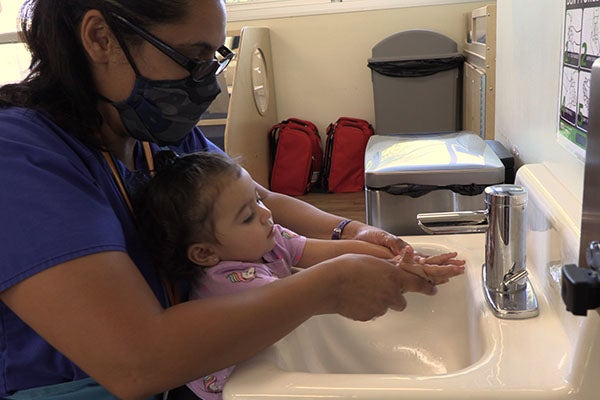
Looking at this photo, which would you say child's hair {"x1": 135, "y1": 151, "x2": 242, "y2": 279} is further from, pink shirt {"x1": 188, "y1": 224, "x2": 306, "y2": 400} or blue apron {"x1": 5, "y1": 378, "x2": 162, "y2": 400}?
blue apron {"x1": 5, "y1": 378, "x2": 162, "y2": 400}

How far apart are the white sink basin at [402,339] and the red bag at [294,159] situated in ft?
8.87

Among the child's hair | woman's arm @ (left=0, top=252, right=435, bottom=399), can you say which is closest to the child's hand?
woman's arm @ (left=0, top=252, right=435, bottom=399)

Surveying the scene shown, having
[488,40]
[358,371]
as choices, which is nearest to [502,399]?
[358,371]

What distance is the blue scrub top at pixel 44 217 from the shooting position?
68 cm

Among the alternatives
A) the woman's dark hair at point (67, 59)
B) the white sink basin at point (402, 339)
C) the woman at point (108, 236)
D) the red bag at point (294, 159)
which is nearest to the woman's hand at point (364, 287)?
the woman at point (108, 236)

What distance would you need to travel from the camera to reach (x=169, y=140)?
1.01m

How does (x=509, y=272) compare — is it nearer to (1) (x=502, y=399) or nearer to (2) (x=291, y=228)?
(1) (x=502, y=399)

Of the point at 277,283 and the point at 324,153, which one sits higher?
the point at 277,283

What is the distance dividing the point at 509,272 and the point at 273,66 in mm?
3283

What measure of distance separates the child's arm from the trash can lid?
257mm

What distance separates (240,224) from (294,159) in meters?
2.86

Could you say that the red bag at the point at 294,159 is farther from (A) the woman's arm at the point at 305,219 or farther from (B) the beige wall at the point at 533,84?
(A) the woman's arm at the point at 305,219

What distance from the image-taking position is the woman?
0.68 metres

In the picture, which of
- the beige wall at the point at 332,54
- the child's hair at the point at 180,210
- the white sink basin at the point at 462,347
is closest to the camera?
the white sink basin at the point at 462,347
